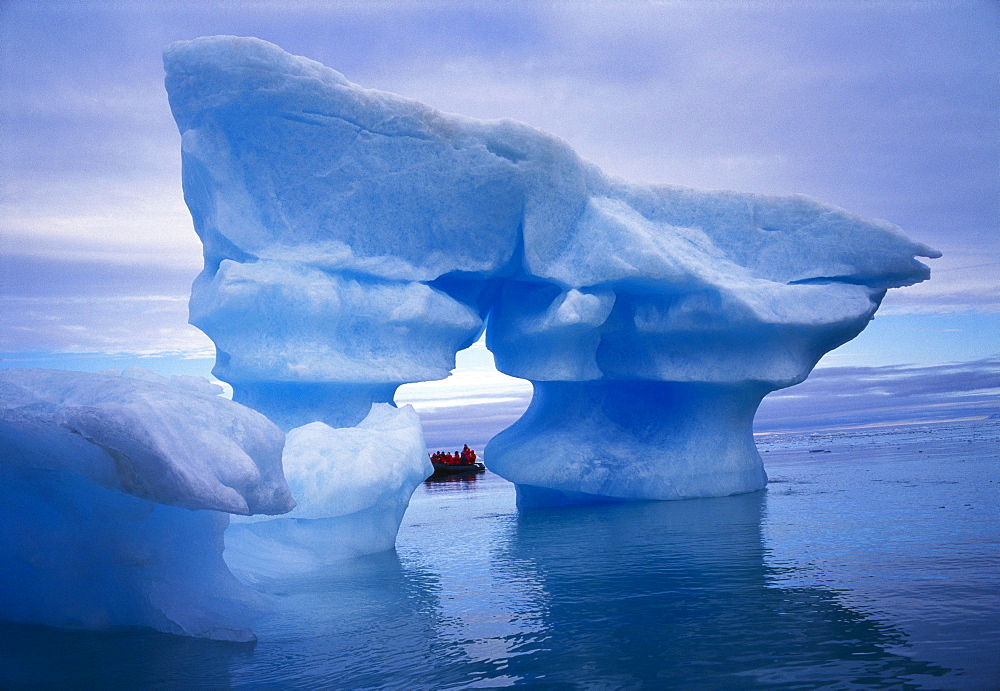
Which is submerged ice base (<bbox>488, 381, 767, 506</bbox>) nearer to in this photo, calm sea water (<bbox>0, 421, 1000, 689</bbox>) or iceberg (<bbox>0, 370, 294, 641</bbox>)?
calm sea water (<bbox>0, 421, 1000, 689</bbox>)

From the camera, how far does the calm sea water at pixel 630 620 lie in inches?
136

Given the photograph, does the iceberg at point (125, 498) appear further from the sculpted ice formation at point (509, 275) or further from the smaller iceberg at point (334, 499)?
the sculpted ice formation at point (509, 275)

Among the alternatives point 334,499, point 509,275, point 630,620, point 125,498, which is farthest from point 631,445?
point 125,498

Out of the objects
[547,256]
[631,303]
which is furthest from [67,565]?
[631,303]

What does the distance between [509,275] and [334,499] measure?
4.74 meters

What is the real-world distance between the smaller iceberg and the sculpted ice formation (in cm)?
154

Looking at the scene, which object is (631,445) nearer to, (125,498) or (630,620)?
(630,620)

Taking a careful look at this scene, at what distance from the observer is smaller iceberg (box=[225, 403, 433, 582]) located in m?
6.32

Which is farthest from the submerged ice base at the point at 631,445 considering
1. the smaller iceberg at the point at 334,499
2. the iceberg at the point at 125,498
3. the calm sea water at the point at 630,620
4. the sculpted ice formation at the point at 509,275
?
the iceberg at the point at 125,498

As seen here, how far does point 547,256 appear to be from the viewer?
378 inches

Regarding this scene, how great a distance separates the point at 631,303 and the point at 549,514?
9.56 ft

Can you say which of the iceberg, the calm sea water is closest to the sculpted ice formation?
the calm sea water

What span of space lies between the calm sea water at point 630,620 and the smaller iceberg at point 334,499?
306 millimetres

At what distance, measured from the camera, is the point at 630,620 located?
4.36 m
